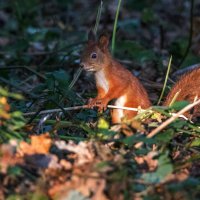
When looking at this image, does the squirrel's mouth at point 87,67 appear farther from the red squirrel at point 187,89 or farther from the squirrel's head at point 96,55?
the red squirrel at point 187,89

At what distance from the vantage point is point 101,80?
4844 millimetres

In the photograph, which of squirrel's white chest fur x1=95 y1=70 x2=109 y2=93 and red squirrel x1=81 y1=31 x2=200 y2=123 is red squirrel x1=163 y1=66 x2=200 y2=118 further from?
squirrel's white chest fur x1=95 y1=70 x2=109 y2=93

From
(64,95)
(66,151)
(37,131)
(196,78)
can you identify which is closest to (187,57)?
(196,78)

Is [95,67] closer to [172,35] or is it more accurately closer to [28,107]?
[28,107]

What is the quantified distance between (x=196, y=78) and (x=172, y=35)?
13.1 ft

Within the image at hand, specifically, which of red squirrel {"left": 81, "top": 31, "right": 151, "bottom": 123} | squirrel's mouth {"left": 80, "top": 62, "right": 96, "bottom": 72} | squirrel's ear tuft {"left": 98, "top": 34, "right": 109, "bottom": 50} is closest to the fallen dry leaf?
red squirrel {"left": 81, "top": 31, "right": 151, "bottom": 123}

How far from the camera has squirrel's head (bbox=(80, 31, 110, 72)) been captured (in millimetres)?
4844

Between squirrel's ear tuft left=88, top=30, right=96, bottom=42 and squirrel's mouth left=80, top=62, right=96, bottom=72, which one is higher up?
squirrel's ear tuft left=88, top=30, right=96, bottom=42

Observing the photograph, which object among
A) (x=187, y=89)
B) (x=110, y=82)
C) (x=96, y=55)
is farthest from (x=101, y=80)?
(x=187, y=89)

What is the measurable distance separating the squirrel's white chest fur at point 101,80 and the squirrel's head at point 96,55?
0.13ft

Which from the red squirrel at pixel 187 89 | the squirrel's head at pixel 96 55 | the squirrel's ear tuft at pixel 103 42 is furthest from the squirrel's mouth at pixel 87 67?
the red squirrel at pixel 187 89

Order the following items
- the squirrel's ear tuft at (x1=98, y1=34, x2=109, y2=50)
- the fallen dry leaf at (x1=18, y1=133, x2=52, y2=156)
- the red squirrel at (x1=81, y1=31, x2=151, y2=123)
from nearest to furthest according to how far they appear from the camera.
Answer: the fallen dry leaf at (x1=18, y1=133, x2=52, y2=156) < the red squirrel at (x1=81, y1=31, x2=151, y2=123) < the squirrel's ear tuft at (x1=98, y1=34, x2=109, y2=50)

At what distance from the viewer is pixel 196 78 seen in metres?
4.69

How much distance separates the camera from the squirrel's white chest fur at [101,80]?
189 inches
